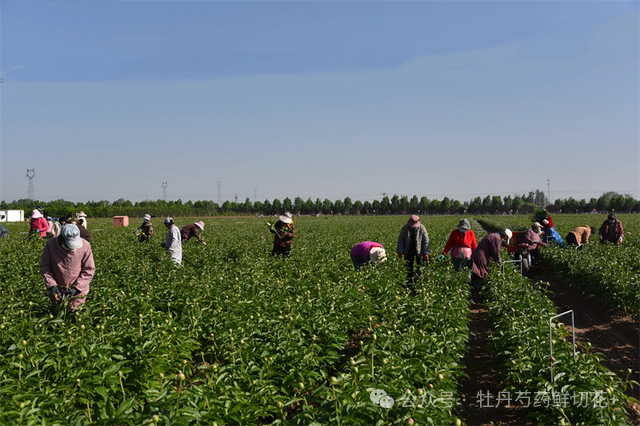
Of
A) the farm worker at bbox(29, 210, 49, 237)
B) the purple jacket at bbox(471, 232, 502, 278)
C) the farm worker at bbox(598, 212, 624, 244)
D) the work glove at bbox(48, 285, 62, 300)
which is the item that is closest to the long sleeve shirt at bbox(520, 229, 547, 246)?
the purple jacket at bbox(471, 232, 502, 278)

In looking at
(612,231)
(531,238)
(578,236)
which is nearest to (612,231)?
(612,231)

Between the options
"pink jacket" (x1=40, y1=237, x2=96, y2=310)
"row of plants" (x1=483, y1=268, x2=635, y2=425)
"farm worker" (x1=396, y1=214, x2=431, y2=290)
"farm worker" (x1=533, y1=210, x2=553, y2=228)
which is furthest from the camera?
"farm worker" (x1=533, y1=210, x2=553, y2=228)

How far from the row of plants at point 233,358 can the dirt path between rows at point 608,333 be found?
2283mm

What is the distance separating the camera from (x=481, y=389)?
5.58 metres

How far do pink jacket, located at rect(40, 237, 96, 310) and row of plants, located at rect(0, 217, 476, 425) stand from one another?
0.38 metres

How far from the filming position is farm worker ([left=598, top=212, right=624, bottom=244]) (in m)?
14.7

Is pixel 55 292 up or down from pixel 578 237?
down

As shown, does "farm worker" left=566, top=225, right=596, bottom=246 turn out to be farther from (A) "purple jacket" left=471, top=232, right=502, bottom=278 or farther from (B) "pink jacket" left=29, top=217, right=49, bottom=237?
(B) "pink jacket" left=29, top=217, right=49, bottom=237

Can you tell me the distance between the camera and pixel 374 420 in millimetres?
3047

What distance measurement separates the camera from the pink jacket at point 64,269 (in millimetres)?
A: 5914

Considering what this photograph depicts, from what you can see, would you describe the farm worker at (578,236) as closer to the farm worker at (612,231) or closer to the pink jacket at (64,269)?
the farm worker at (612,231)

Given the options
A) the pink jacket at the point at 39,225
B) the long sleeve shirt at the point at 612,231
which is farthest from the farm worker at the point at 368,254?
the pink jacket at the point at 39,225

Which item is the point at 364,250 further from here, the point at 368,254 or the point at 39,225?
the point at 39,225

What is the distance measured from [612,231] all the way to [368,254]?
9888 millimetres
